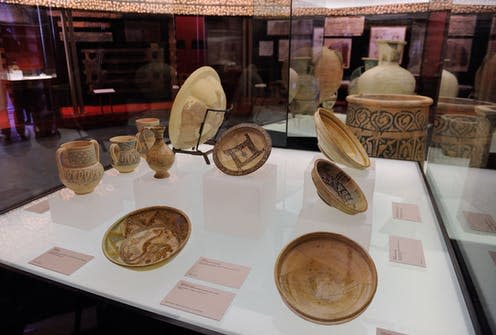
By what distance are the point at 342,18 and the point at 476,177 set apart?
1.92m

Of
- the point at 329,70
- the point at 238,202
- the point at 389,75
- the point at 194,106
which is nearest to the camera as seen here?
the point at 238,202

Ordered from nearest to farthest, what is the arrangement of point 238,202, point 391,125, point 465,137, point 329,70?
point 238,202 → point 465,137 → point 391,125 → point 329,70

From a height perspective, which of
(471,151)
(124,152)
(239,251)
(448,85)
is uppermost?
(448,85)

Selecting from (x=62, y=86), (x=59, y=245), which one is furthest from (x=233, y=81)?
(x=59, y=245)

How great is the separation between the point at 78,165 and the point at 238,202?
65cm

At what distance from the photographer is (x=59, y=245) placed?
137 centimetres

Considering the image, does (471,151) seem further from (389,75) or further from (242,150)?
(389,75)

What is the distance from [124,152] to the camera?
1802mm

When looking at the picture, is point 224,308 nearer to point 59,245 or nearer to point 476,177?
point 59,245

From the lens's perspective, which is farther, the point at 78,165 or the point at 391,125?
the point at 391,125

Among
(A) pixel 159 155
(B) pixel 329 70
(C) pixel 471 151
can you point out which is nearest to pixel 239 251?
(A) pixel 159 155

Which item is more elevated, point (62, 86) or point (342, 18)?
point (342, 18)

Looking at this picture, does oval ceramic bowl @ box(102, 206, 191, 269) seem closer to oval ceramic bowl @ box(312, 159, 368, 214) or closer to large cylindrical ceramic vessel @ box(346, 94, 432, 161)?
oval ceramic bowl @ box(312, 159, 368, 214)

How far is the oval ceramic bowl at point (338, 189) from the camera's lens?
1.21m
